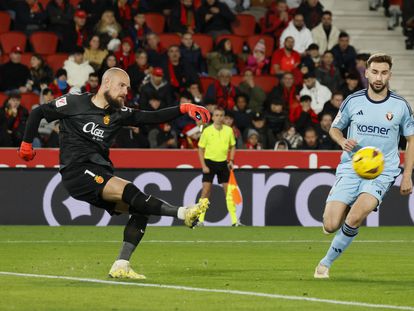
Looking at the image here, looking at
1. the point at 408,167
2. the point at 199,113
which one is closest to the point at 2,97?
the point at 199,113

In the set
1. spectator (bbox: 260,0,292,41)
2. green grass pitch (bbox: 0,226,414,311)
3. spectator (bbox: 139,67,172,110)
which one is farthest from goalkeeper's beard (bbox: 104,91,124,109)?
spectator (bbox: 260,0,292,41)

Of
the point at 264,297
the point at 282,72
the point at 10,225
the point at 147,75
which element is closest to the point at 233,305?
the point at 264,297

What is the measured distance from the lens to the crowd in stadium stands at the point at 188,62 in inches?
946

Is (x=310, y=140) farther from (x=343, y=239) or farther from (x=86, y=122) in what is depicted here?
(x=86, y=122)

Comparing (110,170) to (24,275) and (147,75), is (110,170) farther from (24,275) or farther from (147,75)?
(147,75)

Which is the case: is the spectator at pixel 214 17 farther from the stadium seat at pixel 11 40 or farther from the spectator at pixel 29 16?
the stadium seat at pixel 11 40

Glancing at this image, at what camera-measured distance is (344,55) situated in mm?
27109

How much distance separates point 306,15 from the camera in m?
27.8

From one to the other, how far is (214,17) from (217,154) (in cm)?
672

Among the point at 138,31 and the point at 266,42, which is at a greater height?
the point at 138,31

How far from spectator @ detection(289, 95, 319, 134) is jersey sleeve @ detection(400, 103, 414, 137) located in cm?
1339

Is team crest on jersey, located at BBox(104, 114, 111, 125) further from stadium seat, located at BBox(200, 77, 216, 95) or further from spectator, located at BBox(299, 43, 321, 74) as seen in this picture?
spectator, located at BBox(299, 43, 321, 74)

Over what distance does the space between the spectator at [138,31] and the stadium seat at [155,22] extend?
1128mm

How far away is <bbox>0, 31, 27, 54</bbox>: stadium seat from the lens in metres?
25.6
